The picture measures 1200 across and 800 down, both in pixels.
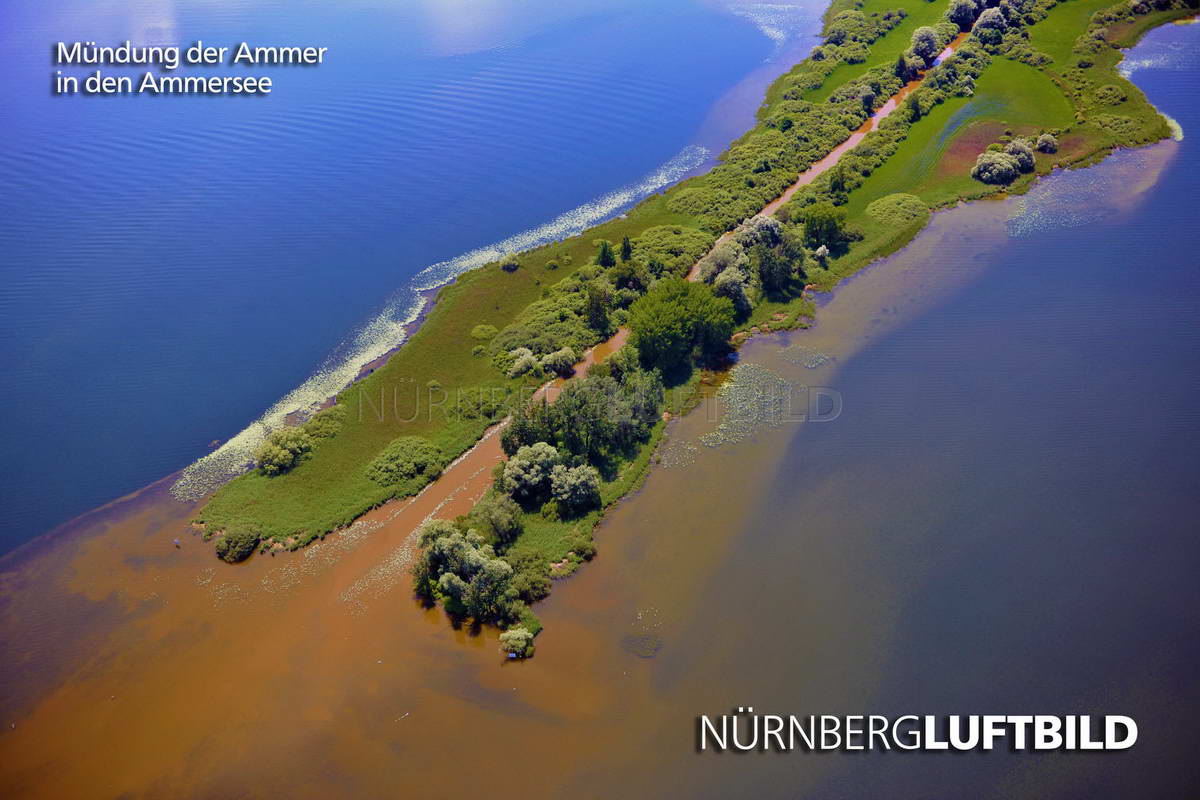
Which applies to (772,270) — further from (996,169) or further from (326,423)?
(326,423)

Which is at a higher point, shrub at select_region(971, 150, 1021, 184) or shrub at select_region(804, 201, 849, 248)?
shrub at select_region(971, 150, 1021, 184)

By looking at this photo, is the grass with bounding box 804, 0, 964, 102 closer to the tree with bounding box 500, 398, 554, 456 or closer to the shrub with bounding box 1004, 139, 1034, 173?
the shrub with bounding box 1004, 139, 1034, 173

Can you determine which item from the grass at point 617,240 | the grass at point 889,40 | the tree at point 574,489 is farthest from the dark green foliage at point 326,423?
the grass at point 889,40

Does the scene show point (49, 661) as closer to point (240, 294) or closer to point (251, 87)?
point (240, 294)

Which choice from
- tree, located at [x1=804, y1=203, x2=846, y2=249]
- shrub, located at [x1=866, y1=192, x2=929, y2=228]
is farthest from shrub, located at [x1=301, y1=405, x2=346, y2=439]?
shrub, located at [x1=866, y1=192, x2=929, y2=228]

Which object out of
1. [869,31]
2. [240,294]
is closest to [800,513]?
[240,294]

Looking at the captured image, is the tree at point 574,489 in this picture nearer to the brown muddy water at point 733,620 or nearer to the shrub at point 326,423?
the brown muddy water at point 733,620

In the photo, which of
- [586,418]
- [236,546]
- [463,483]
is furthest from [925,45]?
[236,546]
